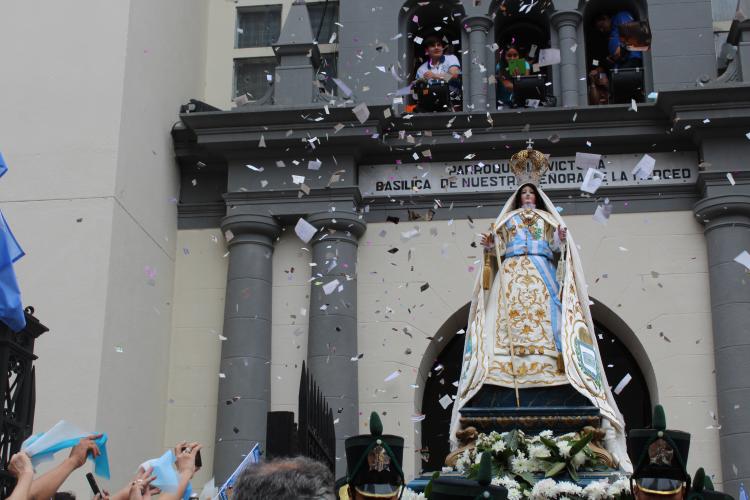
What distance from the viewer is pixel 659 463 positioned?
5.55m

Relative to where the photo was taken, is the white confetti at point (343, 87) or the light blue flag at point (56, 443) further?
the white confetti at point (343, 87)

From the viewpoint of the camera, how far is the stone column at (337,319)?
516 inches

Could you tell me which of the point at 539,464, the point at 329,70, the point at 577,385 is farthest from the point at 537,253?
the point at 329,70

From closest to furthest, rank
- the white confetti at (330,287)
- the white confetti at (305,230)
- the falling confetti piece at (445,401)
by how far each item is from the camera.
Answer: the white confetti at (330,287)
the white confetti at (305,230)
the falling confetti piece at (445,401)

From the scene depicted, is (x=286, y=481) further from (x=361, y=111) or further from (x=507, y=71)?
(x=507, y=71)

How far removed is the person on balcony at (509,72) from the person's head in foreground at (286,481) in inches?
466

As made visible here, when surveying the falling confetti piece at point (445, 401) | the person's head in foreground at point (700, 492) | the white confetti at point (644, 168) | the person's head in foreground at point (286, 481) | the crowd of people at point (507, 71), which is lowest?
the person's head in foreground at point (700, 492)

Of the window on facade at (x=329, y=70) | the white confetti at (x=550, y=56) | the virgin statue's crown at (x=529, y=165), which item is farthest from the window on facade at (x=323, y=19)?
the virgin statue's crown at (x=529, y=165)

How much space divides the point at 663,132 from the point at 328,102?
13.4 ft

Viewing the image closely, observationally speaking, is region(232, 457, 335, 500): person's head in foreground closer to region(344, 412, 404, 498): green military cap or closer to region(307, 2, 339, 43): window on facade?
region(344, 412, 404, 498): green military cap

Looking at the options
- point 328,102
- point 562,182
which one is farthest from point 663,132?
point 328,102

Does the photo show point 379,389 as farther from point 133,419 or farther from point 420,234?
point 133,419

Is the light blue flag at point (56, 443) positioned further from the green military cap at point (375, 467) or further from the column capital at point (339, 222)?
the column capital at point (339, 222)

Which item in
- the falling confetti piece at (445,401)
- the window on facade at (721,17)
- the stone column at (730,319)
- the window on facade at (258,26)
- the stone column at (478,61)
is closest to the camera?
the stone column at (730,319)
